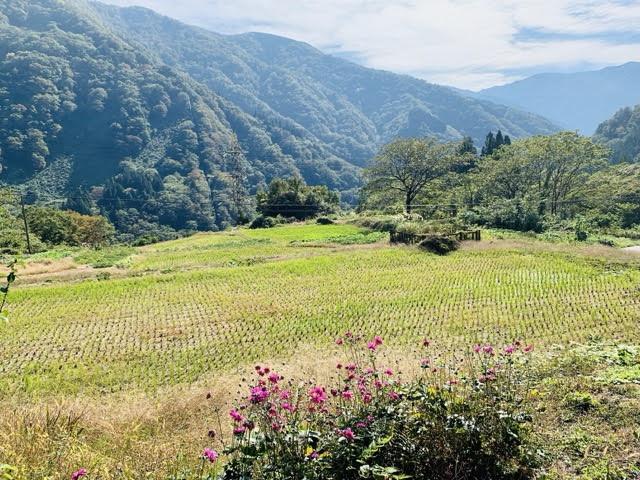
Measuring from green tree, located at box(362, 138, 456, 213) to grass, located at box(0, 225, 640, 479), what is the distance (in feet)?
77.8

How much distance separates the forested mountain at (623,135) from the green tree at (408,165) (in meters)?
49.8

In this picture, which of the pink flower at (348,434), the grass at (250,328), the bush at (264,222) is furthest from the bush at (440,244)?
the bush at (264,222)

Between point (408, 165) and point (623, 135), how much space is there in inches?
3484

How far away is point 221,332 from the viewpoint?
49.1 ft

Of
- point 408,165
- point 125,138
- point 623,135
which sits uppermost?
point 623,135

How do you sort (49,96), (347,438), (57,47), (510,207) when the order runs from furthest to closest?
(57,47), (49,96), (510,207), (347,438)

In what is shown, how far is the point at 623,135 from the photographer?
10606cm

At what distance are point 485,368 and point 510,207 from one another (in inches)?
1629

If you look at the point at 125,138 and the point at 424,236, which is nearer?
the point at 424,236

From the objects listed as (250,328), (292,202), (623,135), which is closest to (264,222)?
(292,202)

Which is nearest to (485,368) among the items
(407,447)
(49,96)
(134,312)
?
(407,447)

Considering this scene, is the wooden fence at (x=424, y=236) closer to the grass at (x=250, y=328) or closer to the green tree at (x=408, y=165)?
the grass at (x=250, y=328)

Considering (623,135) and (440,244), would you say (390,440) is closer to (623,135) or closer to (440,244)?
(440,244)

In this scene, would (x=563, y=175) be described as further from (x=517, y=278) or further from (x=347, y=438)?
(x=347, y=438)
